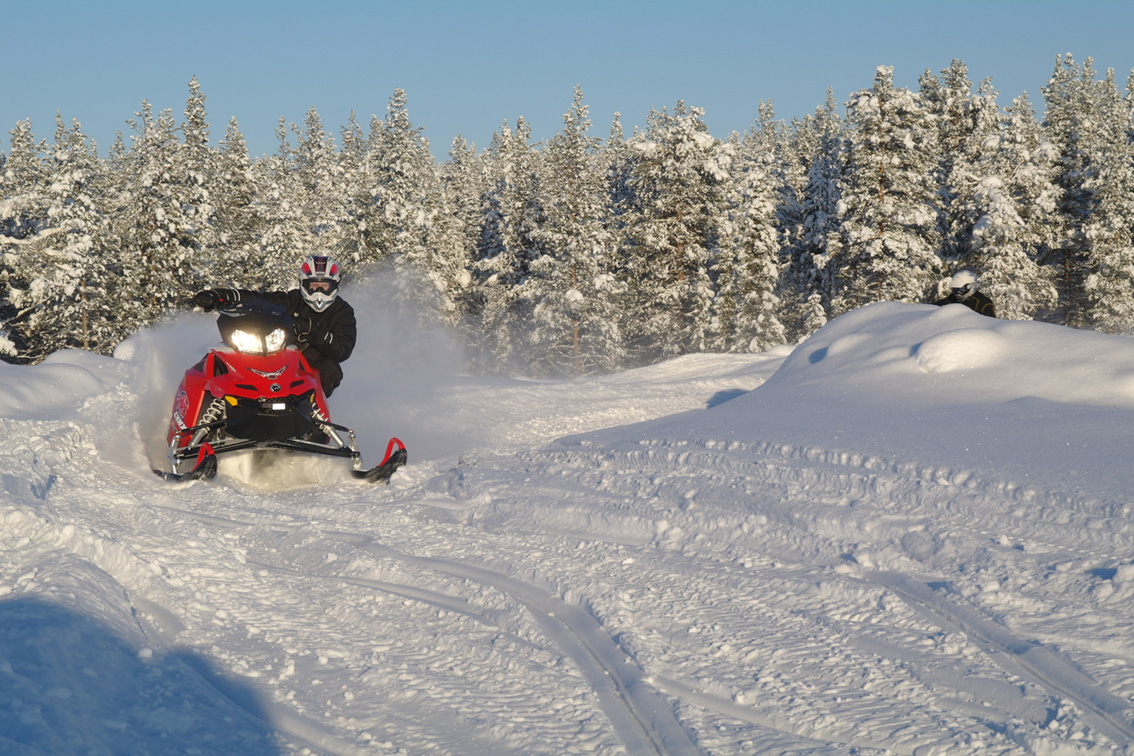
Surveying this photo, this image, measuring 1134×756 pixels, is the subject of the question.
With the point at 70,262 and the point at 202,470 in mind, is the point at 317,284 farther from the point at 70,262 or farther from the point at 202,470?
the point at 70,262

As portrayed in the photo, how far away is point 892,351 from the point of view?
9.48m

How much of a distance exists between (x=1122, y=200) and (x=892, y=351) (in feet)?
115

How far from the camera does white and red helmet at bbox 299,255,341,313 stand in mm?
9586

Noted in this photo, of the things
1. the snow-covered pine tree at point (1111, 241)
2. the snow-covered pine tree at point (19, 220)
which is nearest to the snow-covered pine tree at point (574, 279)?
the snow-covered pine tree at point (19, 220)

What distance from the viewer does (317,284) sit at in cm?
959

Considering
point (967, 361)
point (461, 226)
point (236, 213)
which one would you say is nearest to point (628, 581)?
point (967, 361)

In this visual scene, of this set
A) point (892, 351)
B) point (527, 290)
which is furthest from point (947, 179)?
point (892, 351)

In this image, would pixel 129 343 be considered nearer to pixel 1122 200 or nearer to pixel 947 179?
pixel 947 179

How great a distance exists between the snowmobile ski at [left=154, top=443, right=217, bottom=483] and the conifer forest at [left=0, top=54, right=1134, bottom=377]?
26.3m

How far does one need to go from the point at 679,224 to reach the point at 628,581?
1302 inches

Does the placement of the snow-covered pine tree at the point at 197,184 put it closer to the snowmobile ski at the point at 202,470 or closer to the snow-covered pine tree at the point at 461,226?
the snow-covered pine tree at the point at 461,226

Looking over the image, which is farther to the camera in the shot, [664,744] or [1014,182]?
[1014,182]

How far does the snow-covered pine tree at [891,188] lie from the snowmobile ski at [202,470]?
27.5 meters

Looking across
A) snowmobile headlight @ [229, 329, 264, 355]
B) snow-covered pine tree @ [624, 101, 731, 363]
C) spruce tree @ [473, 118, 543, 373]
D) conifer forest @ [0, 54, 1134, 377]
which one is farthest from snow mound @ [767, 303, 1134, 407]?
spruce tree @ [473, 118, 543, 373]
